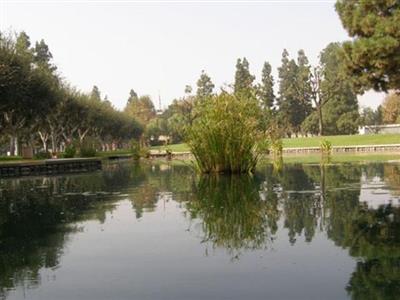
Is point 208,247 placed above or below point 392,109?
below

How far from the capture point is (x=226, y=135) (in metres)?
19.8

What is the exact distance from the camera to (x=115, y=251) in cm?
734

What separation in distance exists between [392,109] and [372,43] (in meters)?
82.4

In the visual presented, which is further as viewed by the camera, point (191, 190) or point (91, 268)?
point (191, 190)

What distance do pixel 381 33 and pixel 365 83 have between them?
2711 millimetres

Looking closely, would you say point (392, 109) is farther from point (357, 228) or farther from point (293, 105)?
point (357, 228)

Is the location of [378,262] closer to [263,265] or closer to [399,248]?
[399,248]

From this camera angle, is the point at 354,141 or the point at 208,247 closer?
the point at 208,247

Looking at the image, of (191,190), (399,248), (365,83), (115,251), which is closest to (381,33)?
(365,83)

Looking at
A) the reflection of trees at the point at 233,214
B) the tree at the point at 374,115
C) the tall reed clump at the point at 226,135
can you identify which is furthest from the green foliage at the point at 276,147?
the tree at the point at 374,115

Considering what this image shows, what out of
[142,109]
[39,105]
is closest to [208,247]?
[39,105]

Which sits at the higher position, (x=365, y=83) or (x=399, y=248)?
(x=365, y=83)

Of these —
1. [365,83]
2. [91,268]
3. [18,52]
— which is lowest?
[91,268]

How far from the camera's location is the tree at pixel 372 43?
17516 millimetres
